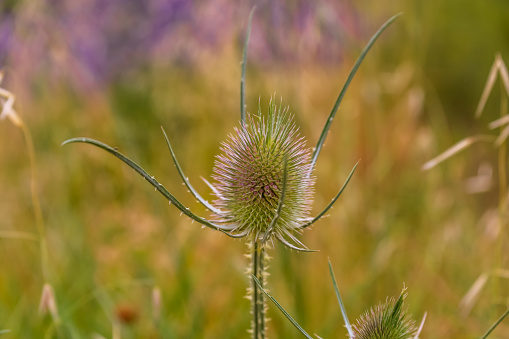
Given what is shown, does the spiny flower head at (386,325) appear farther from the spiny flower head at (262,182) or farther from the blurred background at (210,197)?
the blurred background at (210,197)

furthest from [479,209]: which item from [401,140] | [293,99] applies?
[293,99]

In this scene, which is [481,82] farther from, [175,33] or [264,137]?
[264,137]

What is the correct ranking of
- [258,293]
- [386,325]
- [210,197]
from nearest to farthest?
[386,325]
[258,293]
[210,197]

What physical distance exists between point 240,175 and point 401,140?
2150 mm

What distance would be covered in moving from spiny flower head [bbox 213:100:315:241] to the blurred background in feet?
1.66

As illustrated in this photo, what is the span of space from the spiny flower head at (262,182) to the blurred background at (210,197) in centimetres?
51

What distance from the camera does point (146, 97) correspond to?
12.8ft

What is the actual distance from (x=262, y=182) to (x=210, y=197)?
1.62 metres

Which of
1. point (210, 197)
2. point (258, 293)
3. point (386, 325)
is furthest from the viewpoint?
point (210, 197)

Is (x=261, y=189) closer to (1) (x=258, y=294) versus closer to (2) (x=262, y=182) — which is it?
(2) (x=262, y=182)

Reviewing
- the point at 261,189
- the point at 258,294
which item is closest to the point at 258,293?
the point at 258,294

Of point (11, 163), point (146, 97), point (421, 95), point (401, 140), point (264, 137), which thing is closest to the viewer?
point (264, 137)

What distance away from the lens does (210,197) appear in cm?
240

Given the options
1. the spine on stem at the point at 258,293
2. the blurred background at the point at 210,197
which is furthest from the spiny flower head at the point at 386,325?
the blurred background at the point at 210,197
